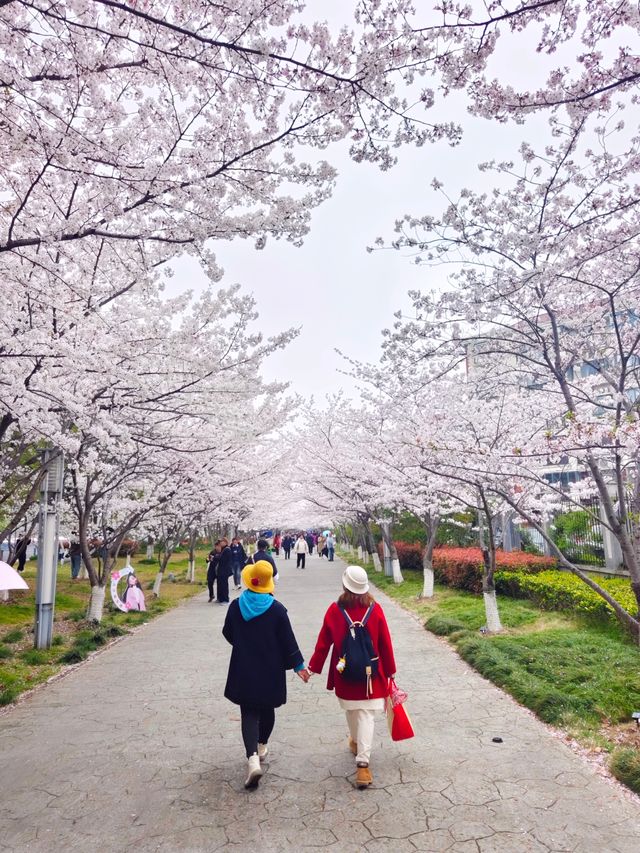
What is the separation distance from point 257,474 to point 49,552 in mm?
11434

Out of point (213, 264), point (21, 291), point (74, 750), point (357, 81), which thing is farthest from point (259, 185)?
point (74, 750)

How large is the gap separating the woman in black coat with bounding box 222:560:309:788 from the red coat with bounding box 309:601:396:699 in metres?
0.24

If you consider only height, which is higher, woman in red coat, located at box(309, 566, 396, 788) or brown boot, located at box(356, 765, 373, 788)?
woman in red coat, located at box(309, 566, 396, 788)

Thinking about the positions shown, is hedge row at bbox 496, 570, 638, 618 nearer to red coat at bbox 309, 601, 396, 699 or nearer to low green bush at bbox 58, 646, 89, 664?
red coat at bbox 309, 601, 396, 699

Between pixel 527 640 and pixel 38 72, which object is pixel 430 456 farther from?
pixel 38 72

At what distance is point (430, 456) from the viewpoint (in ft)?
25.2

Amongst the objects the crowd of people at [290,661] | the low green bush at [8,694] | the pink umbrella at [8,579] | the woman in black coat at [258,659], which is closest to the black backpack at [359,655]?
the crowd of people at [290,661]

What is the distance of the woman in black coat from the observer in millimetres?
4246

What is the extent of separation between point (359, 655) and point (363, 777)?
2.67 feet

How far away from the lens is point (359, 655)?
432 cm

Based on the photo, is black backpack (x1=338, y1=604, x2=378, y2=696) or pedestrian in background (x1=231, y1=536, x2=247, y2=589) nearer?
black backpack (x1=338, y1=604, x2=378, y2=696)

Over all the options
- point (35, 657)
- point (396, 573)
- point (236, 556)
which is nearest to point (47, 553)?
point (35, 657)

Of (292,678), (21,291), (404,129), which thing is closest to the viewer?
(404,129)

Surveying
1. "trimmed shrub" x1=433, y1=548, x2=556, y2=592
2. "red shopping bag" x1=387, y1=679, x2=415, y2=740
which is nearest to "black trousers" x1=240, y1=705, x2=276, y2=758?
"red shopping bag" x1=387, y1=679, x2=415, y2=740
